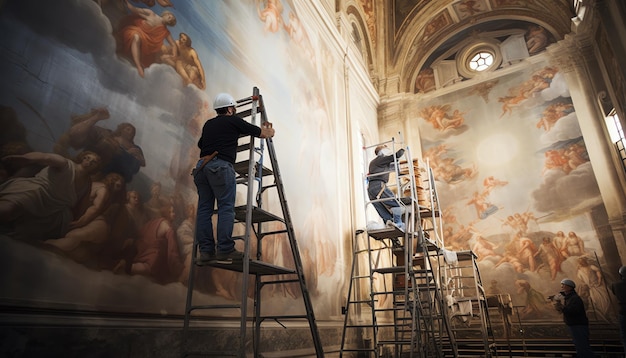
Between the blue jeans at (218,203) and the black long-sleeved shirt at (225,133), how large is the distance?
11 centimetres

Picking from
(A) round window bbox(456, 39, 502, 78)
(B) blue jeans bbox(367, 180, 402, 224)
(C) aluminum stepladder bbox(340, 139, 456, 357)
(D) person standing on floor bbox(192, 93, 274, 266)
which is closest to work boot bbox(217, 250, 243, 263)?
(D) person standing on floor bbox(192, 93, 274, 266)

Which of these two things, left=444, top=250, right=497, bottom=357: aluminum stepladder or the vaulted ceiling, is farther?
the vaulted ceiling

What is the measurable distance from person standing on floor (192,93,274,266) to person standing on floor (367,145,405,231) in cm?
366

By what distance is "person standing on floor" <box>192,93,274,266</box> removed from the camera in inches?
127

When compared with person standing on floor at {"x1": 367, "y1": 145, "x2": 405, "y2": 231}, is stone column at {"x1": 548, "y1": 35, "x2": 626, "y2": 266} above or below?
above

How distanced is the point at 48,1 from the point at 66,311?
2497 millimetres

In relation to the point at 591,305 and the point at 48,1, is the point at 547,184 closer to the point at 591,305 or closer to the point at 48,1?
the point at 591,305

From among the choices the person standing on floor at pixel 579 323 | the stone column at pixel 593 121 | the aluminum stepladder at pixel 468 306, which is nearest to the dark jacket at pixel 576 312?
the person standing on floor at pixel 579 323

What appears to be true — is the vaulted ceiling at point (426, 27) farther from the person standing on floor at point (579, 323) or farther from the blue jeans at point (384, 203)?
the person standing on floor at point (579, 323)

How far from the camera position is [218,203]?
11.1 ft

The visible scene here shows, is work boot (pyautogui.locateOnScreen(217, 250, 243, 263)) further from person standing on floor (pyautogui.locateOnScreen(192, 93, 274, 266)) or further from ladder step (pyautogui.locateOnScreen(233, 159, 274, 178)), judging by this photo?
ladder step (pyautogui.locateOnScreen(233, 159, 274, 178))

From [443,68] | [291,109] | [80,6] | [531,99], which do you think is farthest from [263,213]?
[443,68]

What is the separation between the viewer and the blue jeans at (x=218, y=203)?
3230 millimetres

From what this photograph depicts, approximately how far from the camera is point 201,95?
498cm
